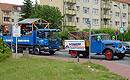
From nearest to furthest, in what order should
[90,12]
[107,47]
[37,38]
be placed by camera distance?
[107,47] < [37,38] < [90,12]

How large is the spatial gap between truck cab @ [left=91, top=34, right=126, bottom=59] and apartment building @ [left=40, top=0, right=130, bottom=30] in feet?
87.4

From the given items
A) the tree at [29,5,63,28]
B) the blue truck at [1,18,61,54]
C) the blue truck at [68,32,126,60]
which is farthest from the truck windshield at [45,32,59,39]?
the tree at [29,5,63,28]

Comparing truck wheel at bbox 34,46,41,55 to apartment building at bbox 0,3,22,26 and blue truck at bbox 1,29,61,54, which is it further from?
apartment building at bbox 0,3,22,26

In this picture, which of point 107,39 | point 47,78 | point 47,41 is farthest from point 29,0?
point 47,78

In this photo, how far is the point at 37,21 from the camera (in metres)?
24.0

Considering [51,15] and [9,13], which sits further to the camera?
[9,13]

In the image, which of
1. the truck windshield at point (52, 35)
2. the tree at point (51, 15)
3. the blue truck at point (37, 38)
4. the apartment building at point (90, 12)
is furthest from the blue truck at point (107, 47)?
the apartment building at point (90, 12)

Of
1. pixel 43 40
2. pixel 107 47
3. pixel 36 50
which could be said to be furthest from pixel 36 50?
pixel 107 47

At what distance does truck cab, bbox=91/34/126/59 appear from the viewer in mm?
17484

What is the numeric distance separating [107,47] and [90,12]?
36232 mm

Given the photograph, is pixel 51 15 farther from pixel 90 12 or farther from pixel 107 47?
pixel 107 47

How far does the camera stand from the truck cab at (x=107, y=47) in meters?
17.5

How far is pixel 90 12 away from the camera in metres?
53.0

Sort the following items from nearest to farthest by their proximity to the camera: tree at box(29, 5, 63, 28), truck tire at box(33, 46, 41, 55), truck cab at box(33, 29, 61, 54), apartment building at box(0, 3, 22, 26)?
truck cab at box(33, 29, 61, 54) → truck tire at box(33, 46, 41, 55) → tree at box(29, 5, 63, 28) → apartment building at box(0, 3, 22, 26)
